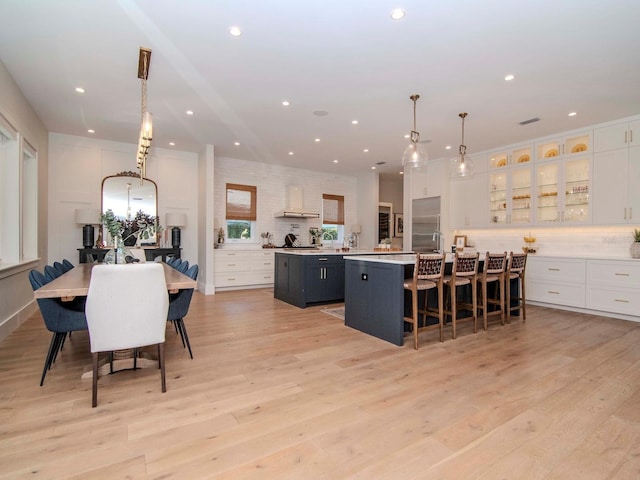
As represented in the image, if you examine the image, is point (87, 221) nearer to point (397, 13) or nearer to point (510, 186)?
point (397, 13)

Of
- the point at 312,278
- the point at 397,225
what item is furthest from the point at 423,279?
the point at 397,225

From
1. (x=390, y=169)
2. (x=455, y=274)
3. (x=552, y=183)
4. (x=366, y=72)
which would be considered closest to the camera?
(x=366, y=72)

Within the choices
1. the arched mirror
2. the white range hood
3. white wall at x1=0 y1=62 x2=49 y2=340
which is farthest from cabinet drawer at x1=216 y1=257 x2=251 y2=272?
white wall at x1=0 y1=62 x2=49 y2=340

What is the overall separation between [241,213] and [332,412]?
6.18 m

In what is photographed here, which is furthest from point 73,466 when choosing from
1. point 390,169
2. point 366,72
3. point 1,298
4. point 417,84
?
point 390,169

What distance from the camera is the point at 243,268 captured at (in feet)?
23.5

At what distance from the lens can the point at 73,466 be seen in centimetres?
158

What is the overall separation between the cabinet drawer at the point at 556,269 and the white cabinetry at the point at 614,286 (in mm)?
126

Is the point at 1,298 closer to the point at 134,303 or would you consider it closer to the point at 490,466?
the point at 134,303

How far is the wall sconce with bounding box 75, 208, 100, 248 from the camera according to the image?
5.70 meters

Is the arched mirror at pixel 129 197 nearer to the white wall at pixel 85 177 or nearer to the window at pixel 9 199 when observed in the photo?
the white wall at pixel 85 177

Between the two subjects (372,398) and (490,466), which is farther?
(372,398)

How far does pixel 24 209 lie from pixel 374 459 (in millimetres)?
5583

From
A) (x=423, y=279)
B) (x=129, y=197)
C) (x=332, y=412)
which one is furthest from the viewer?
(x=129, y=197)
